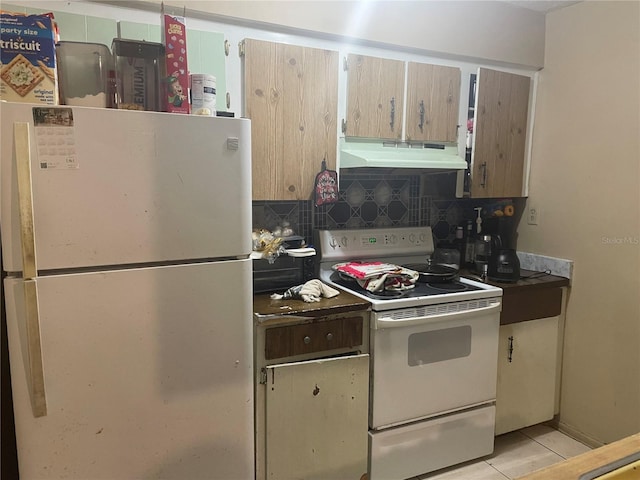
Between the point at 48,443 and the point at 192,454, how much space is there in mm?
441

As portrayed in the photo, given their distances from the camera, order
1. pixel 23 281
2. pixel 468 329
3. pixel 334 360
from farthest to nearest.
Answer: pixel 468 329, pixel 334 360, pixel 23 281

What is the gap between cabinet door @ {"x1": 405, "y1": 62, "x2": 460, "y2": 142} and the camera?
230 cm

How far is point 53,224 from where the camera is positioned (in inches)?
50.9

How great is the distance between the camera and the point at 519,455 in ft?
7.82

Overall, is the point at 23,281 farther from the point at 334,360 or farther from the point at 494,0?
the point at 494,0

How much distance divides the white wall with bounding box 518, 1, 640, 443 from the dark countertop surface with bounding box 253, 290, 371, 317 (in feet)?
4.45

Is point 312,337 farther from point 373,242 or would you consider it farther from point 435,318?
point 373,242

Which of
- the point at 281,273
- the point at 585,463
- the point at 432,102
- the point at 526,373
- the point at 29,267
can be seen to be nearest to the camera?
the point at 585,463

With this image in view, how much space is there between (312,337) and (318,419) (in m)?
0.36

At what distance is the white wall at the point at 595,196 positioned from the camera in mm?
2234

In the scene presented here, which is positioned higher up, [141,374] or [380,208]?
[380,208]

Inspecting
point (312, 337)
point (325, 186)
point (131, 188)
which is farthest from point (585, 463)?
point (325, 186)

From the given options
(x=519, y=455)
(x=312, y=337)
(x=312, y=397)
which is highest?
(x=312, y=337)

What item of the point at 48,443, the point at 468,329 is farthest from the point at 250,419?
the point at 468,329
